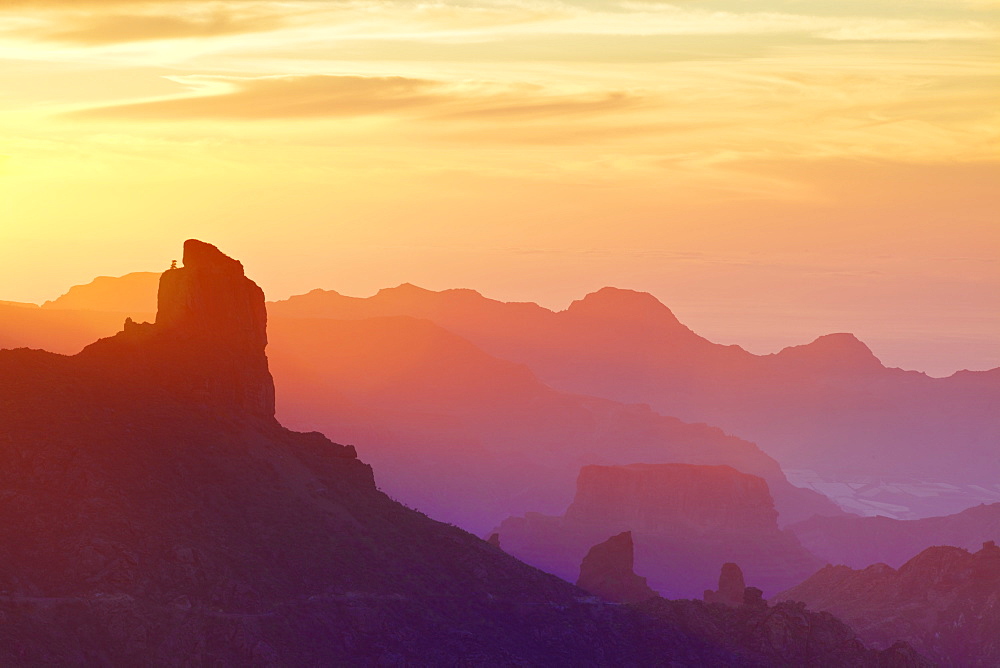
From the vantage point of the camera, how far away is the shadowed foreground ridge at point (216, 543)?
146875 millimetres

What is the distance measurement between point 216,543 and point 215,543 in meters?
0.15

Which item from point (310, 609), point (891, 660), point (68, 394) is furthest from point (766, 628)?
point (68, 394)

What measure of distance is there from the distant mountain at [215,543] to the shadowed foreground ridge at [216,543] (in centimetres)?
22

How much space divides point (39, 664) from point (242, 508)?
40424 mm

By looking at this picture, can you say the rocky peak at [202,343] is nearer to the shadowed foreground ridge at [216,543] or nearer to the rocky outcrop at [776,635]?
the shadowed foreground ridge at [216,543]

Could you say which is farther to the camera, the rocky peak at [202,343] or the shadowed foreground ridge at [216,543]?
the rocky peak at [202,343]

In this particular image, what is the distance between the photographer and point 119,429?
560 ft

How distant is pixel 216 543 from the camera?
163125mm

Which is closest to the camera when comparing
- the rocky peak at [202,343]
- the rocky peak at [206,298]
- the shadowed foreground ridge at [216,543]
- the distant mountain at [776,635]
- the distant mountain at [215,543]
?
the distant mountain at [215,543]

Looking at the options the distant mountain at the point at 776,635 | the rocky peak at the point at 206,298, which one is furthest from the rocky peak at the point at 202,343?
the distant mountain at the point at 776,635

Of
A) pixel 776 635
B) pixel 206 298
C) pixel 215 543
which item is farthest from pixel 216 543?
pixel 776 635

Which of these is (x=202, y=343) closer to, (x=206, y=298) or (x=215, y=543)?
(x=206, y=298)

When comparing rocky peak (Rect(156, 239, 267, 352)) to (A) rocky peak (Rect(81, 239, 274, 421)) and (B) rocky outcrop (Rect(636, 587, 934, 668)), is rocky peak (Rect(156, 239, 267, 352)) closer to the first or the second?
(A) rocky peak (Rect(81, 239, 274, 421))

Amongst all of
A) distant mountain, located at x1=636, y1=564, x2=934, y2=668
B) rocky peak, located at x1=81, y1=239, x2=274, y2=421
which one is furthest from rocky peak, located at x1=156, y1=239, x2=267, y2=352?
distant mountain, located at x1=636, y1=564, x2=934, y2=668
